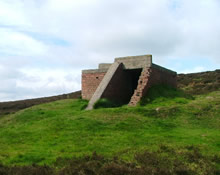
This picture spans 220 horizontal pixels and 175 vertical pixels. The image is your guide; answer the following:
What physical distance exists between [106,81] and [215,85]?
2139 centimetres

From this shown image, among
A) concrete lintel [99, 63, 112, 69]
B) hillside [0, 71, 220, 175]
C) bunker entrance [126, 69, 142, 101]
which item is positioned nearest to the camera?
hillside [0, 71, 220, 175]

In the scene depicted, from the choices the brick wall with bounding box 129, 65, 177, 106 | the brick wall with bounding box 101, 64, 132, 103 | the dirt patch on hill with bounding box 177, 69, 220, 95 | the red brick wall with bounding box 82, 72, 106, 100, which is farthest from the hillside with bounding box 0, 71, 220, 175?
the dirt patch on hill with bounding box 177, 69, 220, 95

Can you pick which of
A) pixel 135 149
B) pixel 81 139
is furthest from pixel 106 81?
pixel 135 149

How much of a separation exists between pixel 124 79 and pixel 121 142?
26.6 ft

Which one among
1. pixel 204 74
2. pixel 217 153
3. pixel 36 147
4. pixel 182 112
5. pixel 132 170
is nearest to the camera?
pixel 132 170

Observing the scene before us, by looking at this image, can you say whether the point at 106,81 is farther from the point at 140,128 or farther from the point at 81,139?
the point at 81,139

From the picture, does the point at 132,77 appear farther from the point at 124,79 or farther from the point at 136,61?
the point at 136,61

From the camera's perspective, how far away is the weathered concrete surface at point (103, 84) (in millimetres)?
15070

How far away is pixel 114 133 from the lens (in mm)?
10266

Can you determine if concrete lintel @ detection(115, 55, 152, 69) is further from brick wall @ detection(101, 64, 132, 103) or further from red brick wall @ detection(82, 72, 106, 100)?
red brick wall @ detection(82, 72, 106, 100)

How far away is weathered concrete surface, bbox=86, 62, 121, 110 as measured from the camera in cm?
1507

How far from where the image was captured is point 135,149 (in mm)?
8578

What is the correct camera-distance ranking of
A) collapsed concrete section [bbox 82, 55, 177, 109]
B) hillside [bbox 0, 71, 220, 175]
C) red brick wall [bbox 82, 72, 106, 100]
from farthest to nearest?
red brick wall [bbox 82, 72, 106, 100] → collapsed concrete section [bbox 82, 55, 177, 109] → hillside [bbox 0, 71, 220, 175]

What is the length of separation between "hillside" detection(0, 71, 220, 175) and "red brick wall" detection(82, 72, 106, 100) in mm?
3491
